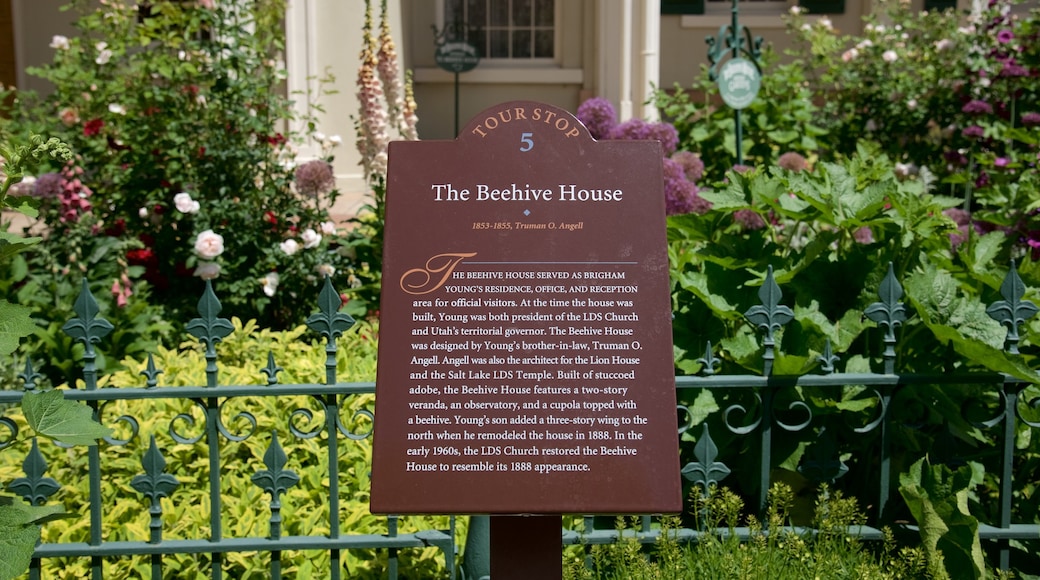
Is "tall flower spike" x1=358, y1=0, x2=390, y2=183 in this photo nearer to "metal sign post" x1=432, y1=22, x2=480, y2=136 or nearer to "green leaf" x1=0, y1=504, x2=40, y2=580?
"green leaf" x1=0, y1=504, x2=40, y2=580

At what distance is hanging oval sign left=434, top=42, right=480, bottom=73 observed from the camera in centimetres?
1060

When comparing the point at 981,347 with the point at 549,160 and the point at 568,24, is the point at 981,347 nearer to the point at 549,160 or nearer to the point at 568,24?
the point at 549,160

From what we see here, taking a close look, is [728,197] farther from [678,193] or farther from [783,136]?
[783,136]

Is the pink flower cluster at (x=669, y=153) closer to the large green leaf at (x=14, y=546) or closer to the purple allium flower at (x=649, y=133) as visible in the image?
the purple allium flower at (x=649, y=133)

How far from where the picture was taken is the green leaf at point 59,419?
2.05 metres

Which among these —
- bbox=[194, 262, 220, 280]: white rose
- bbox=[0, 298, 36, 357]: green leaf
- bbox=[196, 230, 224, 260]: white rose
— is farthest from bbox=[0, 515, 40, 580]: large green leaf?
bbox=[194, 262, 220, 280]: white rose

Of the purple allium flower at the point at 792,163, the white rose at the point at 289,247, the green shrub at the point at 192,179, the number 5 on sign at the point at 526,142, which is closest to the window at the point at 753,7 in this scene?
the purple allium flower at the point at 792,163

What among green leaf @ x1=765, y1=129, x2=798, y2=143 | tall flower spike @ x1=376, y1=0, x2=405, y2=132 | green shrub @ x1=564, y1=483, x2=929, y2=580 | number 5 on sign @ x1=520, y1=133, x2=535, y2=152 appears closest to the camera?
number 5 on sign @ x1=520, y1=133, x2=535, y2=152

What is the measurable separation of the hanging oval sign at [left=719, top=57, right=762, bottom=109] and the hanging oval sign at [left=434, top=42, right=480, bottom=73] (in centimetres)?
569

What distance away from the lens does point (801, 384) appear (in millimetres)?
2754

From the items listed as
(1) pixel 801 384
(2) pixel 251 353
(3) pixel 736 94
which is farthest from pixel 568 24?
(1) pixel 801 384

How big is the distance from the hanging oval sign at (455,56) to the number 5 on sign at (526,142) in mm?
8648

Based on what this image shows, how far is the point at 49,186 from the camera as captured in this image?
447 centimetres

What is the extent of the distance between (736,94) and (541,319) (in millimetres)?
3509
